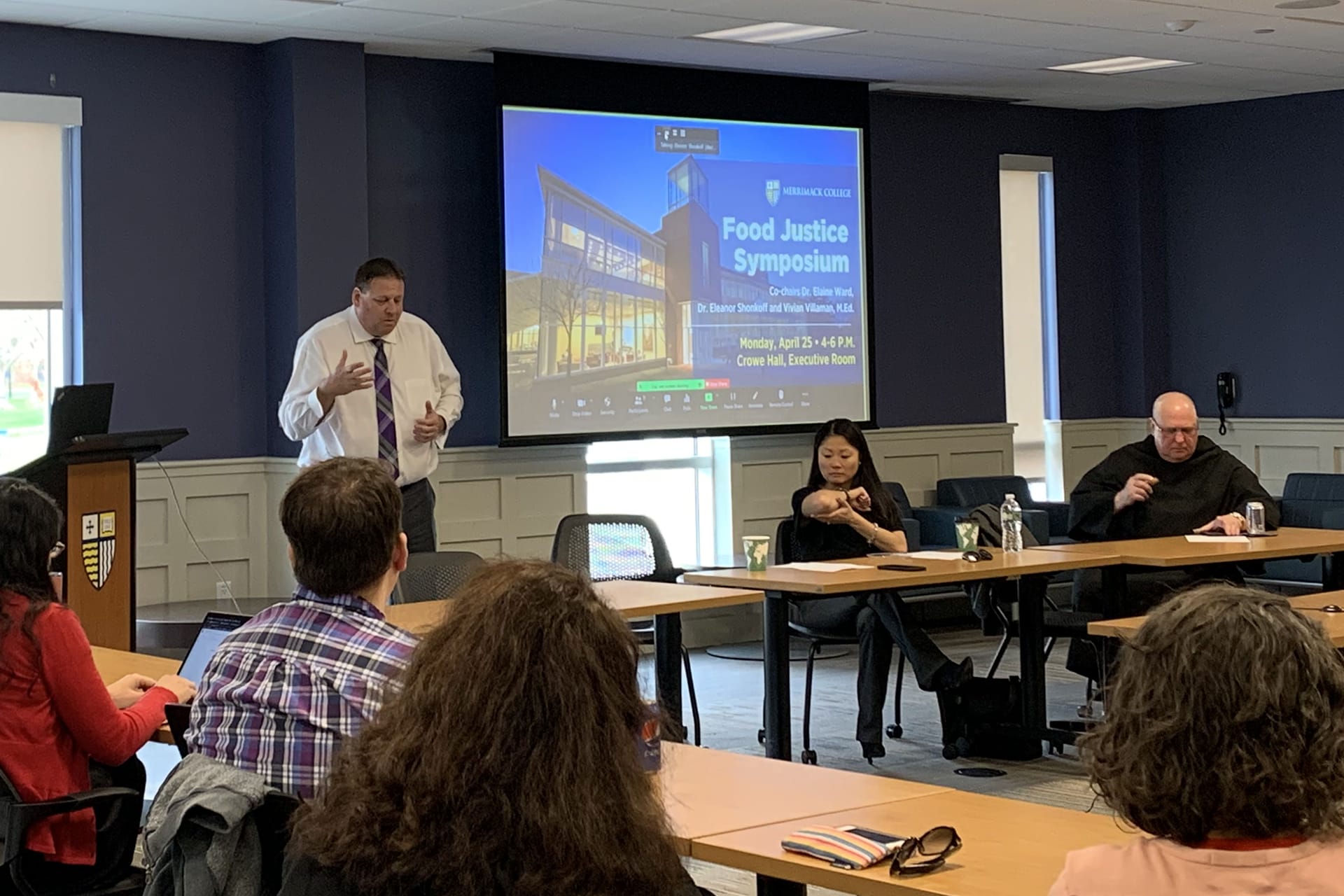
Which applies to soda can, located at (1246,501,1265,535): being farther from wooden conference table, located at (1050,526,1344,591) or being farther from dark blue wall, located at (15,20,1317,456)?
dark blue wall, located at (15,20,1317,456)

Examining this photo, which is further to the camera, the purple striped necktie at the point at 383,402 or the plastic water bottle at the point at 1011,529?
the purple striped necktie at the point at 383,402

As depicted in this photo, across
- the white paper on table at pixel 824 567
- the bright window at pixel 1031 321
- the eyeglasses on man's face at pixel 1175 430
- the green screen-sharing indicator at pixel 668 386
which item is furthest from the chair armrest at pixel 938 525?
the white paper on table at pixel 824 567

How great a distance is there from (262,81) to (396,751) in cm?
669

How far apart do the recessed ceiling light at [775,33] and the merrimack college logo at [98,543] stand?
3.75 m

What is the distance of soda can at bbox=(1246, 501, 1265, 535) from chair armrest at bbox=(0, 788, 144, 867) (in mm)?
4569

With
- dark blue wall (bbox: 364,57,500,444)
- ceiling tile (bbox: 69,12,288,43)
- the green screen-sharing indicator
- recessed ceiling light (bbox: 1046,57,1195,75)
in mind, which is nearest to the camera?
ceiling tile (bbox: 69,12,288,43)

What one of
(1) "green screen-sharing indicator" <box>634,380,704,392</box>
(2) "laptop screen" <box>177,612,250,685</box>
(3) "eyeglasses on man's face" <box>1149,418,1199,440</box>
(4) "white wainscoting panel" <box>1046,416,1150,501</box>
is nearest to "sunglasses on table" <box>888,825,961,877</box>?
(2) "laptop screen" <box>177,612,250,685</box>

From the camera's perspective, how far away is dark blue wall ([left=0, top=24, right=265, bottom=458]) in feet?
24.2

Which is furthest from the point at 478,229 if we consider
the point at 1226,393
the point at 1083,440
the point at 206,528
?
the point at 1226,393

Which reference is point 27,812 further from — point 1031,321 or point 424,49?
point 1031,321

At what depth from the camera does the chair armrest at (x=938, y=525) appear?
30.1ft

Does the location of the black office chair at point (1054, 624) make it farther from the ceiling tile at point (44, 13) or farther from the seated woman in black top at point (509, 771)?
the seated woman in black top at point (509, 771)

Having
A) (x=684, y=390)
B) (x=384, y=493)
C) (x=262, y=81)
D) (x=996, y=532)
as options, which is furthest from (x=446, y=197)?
(x=384, y=493)

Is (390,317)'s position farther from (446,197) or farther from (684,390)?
(684,390)
